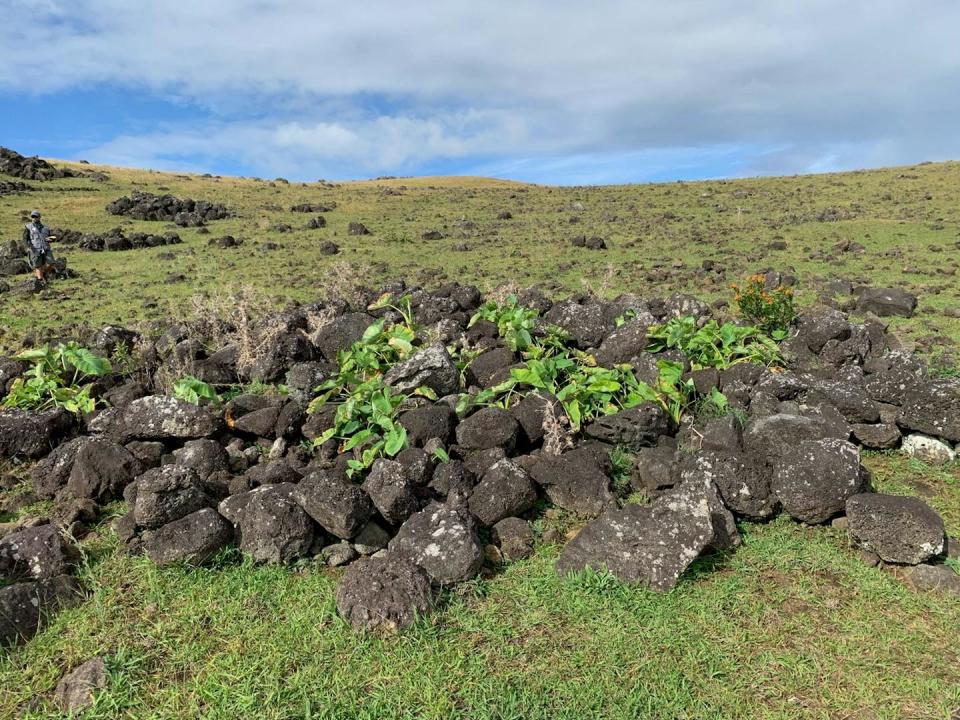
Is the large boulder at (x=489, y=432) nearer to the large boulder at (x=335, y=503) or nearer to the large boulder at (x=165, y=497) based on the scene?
the large boulder at (x=335, y=503)

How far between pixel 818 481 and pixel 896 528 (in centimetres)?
58

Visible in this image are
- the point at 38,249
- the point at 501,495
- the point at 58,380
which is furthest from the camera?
the point at 38,249

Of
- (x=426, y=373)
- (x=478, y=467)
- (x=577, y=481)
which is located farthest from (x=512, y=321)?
(x=577, y=481)

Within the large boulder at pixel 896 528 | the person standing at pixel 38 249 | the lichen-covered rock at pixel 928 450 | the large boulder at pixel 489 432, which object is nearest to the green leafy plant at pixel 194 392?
the large boulder at pixel 489 432

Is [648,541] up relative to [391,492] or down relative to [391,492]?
down

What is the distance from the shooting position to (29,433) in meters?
6.04

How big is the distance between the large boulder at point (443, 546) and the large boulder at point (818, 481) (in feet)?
7.29

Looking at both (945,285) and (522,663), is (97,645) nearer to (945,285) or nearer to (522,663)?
(522,663)

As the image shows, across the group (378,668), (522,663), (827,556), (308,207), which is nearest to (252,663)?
(378,668)

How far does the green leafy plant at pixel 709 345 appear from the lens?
695 cm

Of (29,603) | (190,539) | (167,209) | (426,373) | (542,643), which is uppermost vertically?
(167,209)

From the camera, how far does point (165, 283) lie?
16.0 metres

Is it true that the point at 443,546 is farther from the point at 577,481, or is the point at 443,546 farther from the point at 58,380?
the point at 58,380

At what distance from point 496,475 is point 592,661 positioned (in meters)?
1.62
